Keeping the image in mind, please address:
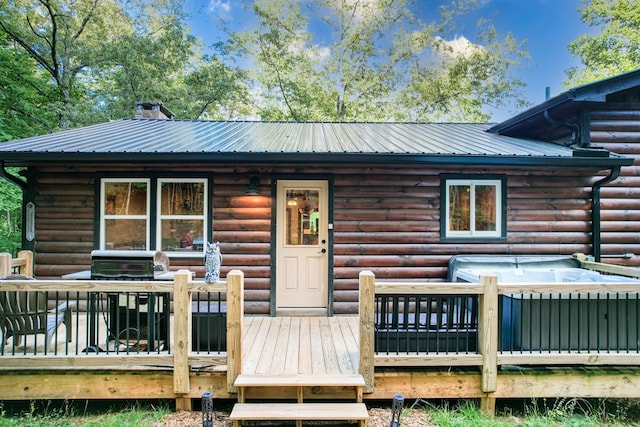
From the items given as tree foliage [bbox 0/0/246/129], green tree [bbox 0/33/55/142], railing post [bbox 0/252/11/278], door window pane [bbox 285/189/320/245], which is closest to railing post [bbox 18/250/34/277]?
railing post [bbox 0/252/11/278]

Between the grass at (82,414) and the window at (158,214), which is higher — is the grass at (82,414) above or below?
below

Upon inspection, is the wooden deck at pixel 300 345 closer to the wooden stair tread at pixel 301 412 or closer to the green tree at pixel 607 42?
the wooden stair tread at pixel 301 412

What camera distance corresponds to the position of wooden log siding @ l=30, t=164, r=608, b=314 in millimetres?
5152

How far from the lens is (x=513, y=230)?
206 inches

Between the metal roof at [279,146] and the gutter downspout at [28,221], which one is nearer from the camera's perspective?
the metal roof at [279,146]

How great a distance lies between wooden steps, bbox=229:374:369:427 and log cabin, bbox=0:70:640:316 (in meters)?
2.02

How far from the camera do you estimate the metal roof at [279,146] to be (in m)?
4.64

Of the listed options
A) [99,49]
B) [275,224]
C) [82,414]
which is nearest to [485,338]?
[275,224]

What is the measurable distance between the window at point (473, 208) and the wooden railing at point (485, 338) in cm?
199

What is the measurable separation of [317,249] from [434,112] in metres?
13.6

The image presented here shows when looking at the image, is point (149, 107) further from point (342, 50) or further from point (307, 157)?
point (342, 50)

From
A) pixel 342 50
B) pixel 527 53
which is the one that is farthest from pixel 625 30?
pixel 342 50

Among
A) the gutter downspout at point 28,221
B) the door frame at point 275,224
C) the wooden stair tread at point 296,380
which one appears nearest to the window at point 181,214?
the door frame at point 275,224

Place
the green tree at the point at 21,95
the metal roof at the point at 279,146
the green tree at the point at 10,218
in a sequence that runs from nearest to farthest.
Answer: the metal roof at the point at 279,146 → the green tree at the point at 10,218 → the green tree at the point at 21,95
